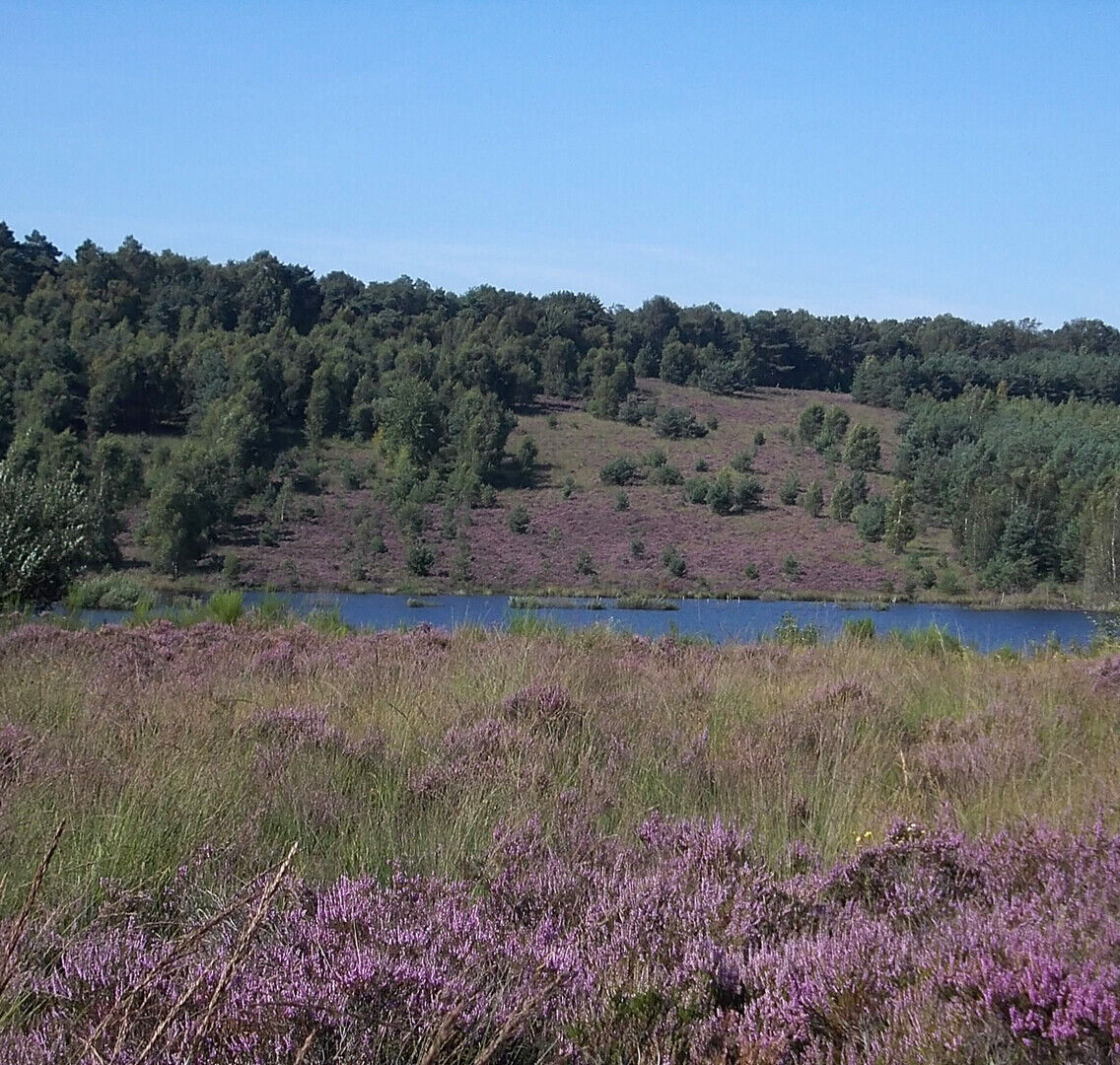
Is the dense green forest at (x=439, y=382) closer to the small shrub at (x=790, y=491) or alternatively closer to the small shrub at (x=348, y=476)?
the small shrub at (x=348, y=476)

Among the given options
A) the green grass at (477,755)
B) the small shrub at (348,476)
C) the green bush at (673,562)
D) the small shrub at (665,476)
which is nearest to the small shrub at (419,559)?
the green bush at (673,562)

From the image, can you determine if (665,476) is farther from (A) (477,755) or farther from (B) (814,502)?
(A) (477,755)

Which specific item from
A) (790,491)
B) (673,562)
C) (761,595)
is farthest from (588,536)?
(761,595)

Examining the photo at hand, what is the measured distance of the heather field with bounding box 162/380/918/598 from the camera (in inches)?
2244

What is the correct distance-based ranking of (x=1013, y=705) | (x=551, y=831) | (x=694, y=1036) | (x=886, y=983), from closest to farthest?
(x=694, y=1036)
(x=886, y=983)
(x=551, y=831)
(x=1013, y=705)

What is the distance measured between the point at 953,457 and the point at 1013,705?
7417 centimetres

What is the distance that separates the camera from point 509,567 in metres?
60.0

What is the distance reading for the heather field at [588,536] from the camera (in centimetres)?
5700

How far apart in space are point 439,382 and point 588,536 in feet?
89.9

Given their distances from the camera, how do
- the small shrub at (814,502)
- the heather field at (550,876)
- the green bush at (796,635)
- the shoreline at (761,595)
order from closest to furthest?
the heather field at (550,876), the green bush at (796,635), the shoreline at (761,595), the small shrub at (814,502)

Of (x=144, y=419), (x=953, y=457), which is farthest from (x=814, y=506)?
(x=144, y=419)

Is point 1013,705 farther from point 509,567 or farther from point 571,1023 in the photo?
point 509,567

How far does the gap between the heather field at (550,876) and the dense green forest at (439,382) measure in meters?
28.7

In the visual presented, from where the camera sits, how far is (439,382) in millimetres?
87688
